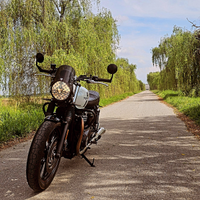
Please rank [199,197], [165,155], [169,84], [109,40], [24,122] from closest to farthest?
[199,197], [165,155], [24,122], [109,40], [169,84]

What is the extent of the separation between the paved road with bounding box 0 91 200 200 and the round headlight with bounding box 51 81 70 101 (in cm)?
116

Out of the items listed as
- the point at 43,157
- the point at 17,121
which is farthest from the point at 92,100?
the point at 17,121

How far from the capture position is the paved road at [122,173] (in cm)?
263

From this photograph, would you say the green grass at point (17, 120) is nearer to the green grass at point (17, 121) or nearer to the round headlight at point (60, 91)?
the green grass at point (17, 121)

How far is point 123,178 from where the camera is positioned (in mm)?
3088

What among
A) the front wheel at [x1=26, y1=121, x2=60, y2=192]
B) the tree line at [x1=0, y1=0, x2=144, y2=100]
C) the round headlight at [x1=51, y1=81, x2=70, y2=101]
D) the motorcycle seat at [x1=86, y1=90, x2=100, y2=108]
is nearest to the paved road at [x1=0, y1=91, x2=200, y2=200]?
the front wheel at [x1=26, y1=121, x2=60, y2=192]

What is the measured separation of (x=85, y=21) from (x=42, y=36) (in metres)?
3.14

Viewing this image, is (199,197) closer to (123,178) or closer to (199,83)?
(123,178)

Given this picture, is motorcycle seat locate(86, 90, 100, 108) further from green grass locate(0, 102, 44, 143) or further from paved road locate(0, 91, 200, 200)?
green grass locate(0, 102, 44, 143)

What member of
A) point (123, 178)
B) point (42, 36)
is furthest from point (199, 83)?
point (123, 178)

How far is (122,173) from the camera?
3266 mm

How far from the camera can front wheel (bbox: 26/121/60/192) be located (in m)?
2.46

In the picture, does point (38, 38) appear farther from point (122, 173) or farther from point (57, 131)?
point (122, 173)

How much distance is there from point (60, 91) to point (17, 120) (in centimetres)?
447
